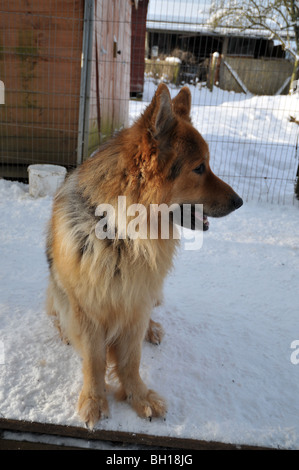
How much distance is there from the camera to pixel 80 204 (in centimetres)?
199

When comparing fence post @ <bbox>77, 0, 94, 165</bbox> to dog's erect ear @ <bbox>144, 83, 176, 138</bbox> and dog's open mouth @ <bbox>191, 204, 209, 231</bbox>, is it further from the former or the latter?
dog's erect ear @ <bbox>144, 83, 176, 138</bbox>

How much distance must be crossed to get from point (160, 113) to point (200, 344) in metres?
1.70

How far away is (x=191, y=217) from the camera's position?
2.09m

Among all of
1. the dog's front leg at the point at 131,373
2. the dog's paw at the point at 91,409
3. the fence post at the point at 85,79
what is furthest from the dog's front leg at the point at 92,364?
the fence post at the point at 85,79

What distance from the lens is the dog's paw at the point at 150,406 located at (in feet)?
6.45

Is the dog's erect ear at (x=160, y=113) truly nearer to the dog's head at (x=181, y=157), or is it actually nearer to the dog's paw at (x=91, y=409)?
the dog's head at (x=181, y=157)

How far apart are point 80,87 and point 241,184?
10.8 ft

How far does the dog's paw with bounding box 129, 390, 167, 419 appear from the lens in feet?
6.45

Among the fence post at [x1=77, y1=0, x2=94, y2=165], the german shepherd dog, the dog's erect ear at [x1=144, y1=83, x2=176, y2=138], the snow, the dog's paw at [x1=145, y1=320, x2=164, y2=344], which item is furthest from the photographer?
the fence post at [x1=77, y1=0, x2=94, y2=165]

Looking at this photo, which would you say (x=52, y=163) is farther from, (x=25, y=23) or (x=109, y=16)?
(x=109, y=16)

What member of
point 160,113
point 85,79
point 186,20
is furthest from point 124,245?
point 186,20

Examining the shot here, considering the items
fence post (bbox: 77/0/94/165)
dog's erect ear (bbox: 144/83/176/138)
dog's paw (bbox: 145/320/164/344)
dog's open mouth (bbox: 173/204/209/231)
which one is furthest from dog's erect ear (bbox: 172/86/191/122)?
fence post (bbox: 77/0/94/165)

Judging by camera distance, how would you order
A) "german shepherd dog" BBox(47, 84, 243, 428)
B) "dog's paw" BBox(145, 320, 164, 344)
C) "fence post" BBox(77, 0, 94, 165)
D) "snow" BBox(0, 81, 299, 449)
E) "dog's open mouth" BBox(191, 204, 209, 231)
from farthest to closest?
"fence post" BBox(77, 0, 94, 165) → "dog's paw" BBox(145, 320, 164, 344) → "dog's open mouth" BBox(191, 204, 209, 231) → "snow" BBox(0, 81, 299, 449) → "german shepherd dog" BBox(47, 84, 243, 428)

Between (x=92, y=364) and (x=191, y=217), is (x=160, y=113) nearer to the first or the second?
(x=191, y=217)
